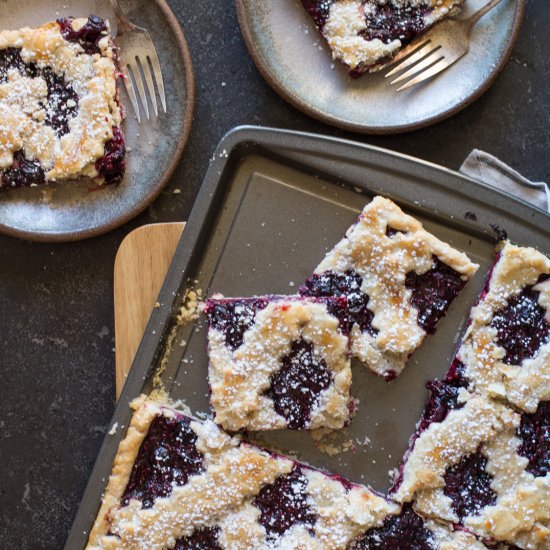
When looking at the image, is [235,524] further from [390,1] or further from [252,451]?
[390,1]

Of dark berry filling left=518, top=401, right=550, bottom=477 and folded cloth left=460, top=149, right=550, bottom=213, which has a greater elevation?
folded cloth left=460, top=149, right=550, bottom=213

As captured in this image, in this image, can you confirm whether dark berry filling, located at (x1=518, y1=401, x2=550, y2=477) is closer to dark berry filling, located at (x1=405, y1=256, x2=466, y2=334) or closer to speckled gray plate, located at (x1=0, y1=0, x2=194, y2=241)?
dark berry filling, located at (x1=405, y1=256, x2=466, y2=334)

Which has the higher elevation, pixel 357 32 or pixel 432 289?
pixel 357 32

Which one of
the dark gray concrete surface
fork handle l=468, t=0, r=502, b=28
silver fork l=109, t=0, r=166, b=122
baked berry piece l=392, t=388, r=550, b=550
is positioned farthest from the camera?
the dark gray concrete surface

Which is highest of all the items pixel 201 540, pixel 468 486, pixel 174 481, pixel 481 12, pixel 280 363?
pixel 481 12

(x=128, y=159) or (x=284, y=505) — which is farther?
(x=128, y=159)

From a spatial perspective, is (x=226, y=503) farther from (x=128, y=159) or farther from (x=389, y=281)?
(x=128, y=159)

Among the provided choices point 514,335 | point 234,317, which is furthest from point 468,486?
point 234,317

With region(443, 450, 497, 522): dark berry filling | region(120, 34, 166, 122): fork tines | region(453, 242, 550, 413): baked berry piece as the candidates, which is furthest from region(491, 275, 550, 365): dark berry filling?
region(120, 34, 166, 122): fork tines
